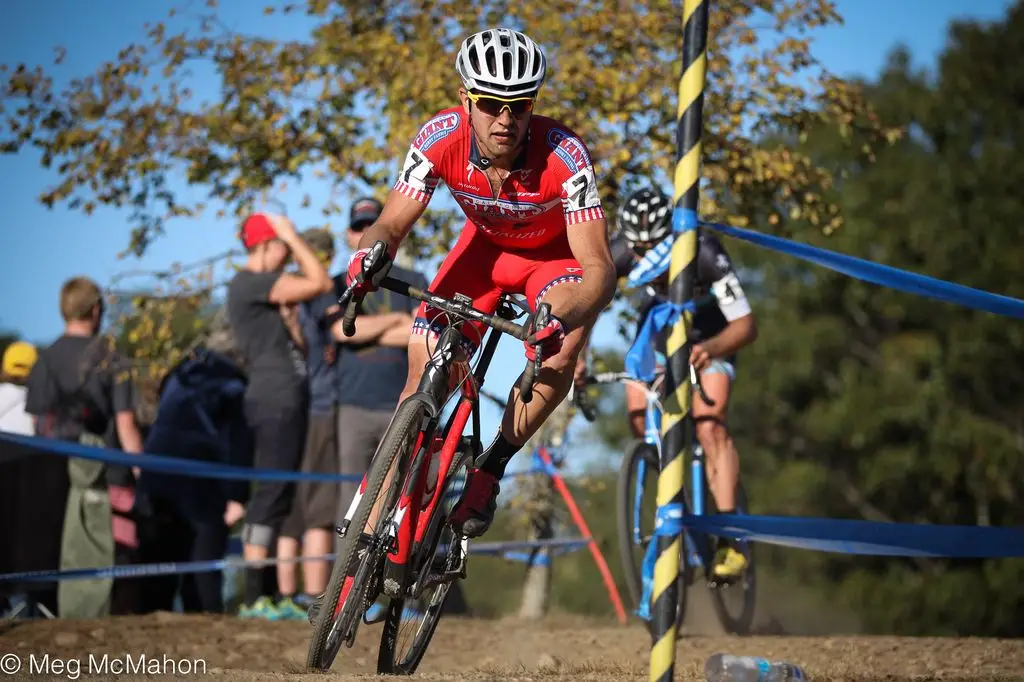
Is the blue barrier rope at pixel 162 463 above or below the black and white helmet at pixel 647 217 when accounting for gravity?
below

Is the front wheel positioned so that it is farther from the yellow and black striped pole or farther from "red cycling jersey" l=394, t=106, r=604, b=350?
the yellow and black striped pole

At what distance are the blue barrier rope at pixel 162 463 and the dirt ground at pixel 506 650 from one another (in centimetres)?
99

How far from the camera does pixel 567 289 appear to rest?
5.53m

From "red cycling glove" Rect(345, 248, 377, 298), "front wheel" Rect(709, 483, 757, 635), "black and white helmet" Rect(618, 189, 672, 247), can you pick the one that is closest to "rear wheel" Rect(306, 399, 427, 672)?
"red cycling glove" Rect(345, 248, 377, 298)

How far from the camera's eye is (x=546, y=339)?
16.2 feet

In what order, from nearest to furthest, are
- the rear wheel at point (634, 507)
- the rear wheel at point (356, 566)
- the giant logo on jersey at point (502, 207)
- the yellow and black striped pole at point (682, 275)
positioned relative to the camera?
the yellow and black striped pole at point (682, 275) → the rear wheel at point (356, 566) → the giant logo on jersey at point (502, 207) → the rear wheel at point (634, 507)

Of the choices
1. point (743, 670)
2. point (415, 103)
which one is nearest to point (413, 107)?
point (415, 103)

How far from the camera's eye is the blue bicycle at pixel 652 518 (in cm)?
819

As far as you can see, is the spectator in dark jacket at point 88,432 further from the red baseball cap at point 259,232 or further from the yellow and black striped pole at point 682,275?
the yellow and black striped pole at point 682,275

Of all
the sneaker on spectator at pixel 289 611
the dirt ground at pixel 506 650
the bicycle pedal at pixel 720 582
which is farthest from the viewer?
the sneaker on spectator at pixel 289 611

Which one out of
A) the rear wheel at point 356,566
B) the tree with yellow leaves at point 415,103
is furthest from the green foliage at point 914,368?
the rear wheel at point 356,566

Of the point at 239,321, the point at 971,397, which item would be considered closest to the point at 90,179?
the point at 239,321

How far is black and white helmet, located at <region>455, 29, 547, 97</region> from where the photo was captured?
5371 millimetres

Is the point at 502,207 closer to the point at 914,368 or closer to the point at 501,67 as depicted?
the point at 501,67
